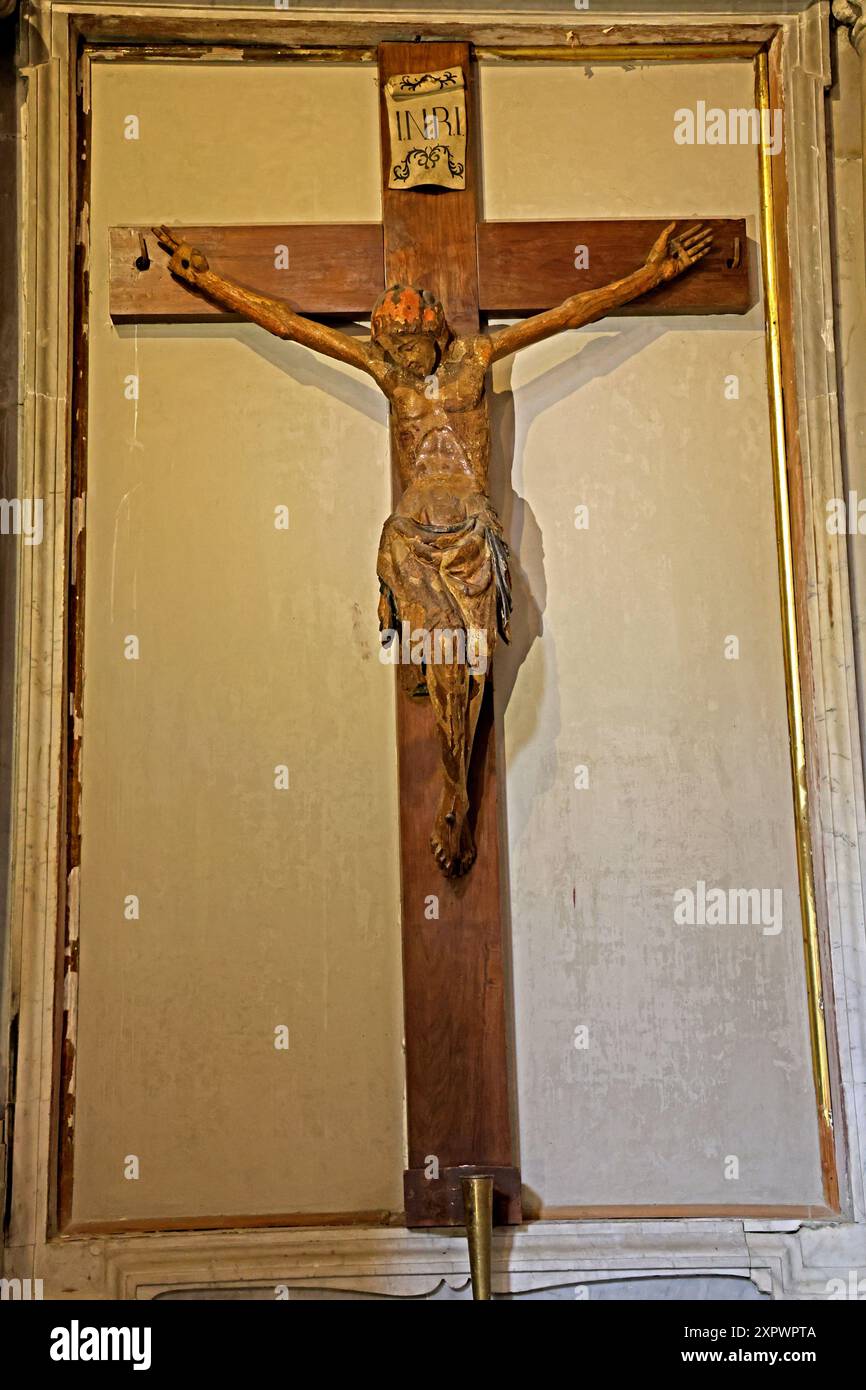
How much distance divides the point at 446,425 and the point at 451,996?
1.21m

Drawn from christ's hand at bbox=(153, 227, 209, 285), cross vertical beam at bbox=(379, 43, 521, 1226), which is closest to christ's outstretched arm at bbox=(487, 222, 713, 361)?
cross vertical beam at bbox=(379, 43, 521, 1226)

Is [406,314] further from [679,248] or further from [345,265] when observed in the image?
[679,248]

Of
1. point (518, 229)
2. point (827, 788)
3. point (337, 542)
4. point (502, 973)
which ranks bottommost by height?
point (502, 973)

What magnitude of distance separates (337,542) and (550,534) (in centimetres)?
48

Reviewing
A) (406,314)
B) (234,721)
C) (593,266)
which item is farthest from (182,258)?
(234,721)

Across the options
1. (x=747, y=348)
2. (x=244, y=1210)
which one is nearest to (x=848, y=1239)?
(x=244, y=1210)

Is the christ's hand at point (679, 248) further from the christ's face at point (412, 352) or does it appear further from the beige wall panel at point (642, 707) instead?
the christ's face at point (412, 352)

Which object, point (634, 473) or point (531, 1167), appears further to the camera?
point (634, 473)

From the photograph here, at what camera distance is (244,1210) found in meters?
3.50

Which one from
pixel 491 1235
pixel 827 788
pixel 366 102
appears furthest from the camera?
pixel 366 102

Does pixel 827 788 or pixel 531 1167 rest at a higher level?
pixel 827 788

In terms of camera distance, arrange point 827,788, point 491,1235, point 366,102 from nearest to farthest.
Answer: point 491,1235 < point 827,788 < point 366,102

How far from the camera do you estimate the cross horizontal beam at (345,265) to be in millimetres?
3764

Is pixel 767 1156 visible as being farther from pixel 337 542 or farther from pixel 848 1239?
pixel 337 542
